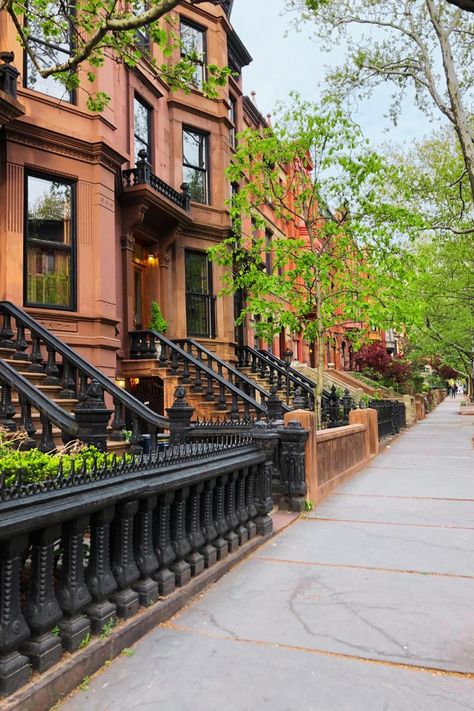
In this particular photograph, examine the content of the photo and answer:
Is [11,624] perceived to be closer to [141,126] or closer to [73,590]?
[73,590]

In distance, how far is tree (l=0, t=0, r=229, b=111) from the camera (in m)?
6.52

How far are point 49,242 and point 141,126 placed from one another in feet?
18.9

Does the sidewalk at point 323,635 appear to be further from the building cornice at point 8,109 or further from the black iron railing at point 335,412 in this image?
the building cornice at point 8,109

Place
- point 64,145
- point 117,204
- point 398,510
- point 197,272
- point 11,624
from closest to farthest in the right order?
point 11,624 < point 398,510 < point 64,145 < point 117,204 < point 197,272

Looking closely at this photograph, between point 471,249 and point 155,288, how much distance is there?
17000mm

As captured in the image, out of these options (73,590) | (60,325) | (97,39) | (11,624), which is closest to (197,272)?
(60,325)

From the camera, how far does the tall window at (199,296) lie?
→ 1573 centimetres

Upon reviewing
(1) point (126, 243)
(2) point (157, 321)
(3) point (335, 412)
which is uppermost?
(1) point (126, 243)

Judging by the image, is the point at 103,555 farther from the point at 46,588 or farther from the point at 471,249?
the point at 471,249

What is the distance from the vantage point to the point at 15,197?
1026 cm

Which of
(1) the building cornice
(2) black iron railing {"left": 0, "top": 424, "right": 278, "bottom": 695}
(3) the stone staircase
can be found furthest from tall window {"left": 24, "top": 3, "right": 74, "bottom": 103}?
(2) black iron railing {"left": 0, "top": 424, "right": 278, "bottom": 695}

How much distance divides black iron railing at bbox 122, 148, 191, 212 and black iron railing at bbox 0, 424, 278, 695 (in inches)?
379

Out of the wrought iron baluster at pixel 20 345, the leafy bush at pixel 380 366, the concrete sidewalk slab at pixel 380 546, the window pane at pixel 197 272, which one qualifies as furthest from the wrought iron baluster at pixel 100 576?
the leafy bush at pixel 380 366

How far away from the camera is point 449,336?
34094 millimetres
